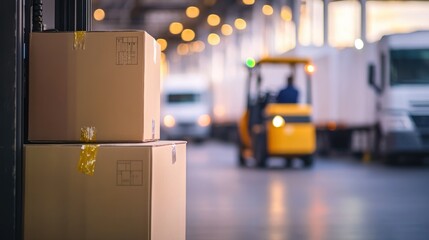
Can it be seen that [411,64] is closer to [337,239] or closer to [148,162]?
[337,239]

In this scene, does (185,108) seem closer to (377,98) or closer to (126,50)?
(377,98)

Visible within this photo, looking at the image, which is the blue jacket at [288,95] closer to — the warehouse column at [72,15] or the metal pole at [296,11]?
the metal pole at [296,11]

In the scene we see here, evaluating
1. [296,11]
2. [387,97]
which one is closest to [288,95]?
[387,97]

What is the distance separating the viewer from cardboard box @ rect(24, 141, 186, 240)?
17.4 feet

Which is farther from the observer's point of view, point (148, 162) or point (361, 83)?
point (361, 83)

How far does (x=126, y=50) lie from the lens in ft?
18.5

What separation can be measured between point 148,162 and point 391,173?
14.9 metres

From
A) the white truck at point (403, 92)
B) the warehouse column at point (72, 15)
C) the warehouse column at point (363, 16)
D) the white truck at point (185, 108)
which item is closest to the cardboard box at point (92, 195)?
the warehouse column at point (72, 15)

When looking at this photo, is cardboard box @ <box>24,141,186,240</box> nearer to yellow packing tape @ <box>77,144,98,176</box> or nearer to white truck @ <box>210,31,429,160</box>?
yellow packing tape @ <box>77,144,98,176</box>

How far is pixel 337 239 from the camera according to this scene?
881 cm

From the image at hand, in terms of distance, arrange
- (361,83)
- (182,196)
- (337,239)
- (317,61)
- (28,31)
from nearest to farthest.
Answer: (28,31) < (182,196) < (337,239) < (361,83) < (317,61)

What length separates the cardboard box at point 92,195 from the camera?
5.31 meters

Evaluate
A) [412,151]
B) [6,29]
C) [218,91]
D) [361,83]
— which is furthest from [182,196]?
[218,91]

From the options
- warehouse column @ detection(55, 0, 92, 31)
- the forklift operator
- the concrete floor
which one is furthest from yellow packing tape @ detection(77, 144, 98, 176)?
the forklift operator
